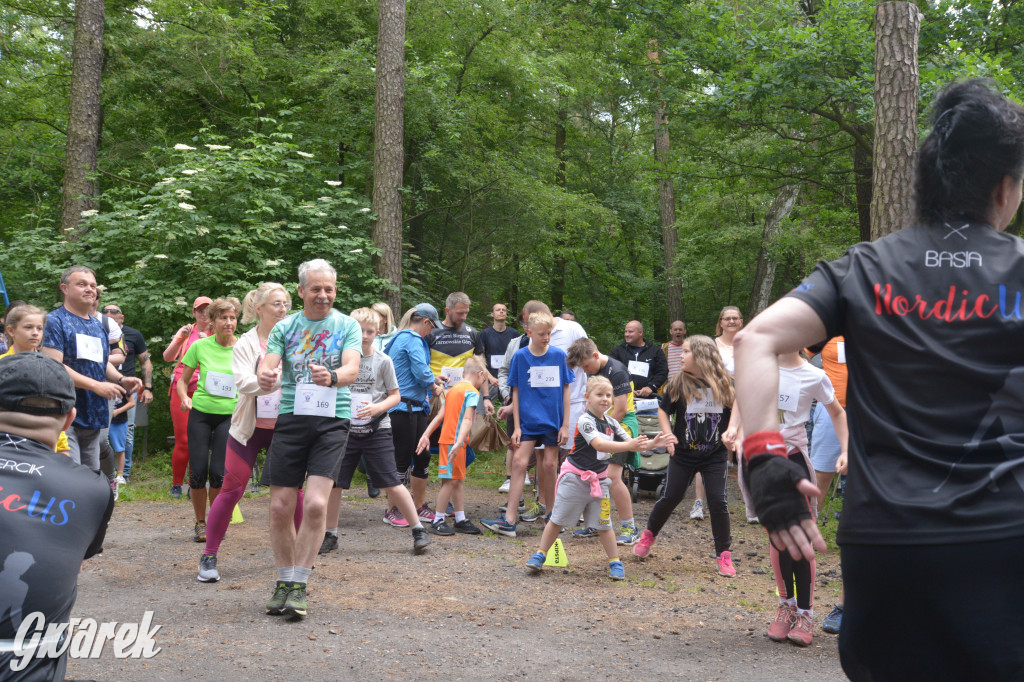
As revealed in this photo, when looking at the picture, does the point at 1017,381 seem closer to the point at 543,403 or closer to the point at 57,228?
the point at 543,403

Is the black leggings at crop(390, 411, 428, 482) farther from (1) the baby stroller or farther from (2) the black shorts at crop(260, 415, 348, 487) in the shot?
(2) the black shorts at crop(260, 415, 348, 487)

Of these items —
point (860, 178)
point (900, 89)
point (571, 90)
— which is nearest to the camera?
point (900, 89)

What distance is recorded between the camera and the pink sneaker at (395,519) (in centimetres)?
866

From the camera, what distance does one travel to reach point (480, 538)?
8.26 meters

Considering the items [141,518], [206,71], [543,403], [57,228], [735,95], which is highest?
[206,71]

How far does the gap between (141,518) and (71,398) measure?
655 cm

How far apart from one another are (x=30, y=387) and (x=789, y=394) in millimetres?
4421

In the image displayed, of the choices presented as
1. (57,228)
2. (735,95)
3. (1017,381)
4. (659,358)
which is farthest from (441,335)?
(57,228)

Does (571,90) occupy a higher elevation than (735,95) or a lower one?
higher

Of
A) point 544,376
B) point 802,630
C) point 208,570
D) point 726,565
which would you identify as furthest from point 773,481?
point 544,376

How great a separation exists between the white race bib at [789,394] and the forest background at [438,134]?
545cm

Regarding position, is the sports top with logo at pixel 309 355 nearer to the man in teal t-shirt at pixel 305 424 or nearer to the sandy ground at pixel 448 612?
the man in teal t-shirt at pixel 305 424

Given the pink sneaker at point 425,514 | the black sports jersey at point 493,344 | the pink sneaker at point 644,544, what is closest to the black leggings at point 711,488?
the pink sneaker at point 644,544

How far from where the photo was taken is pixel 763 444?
2053 mm
